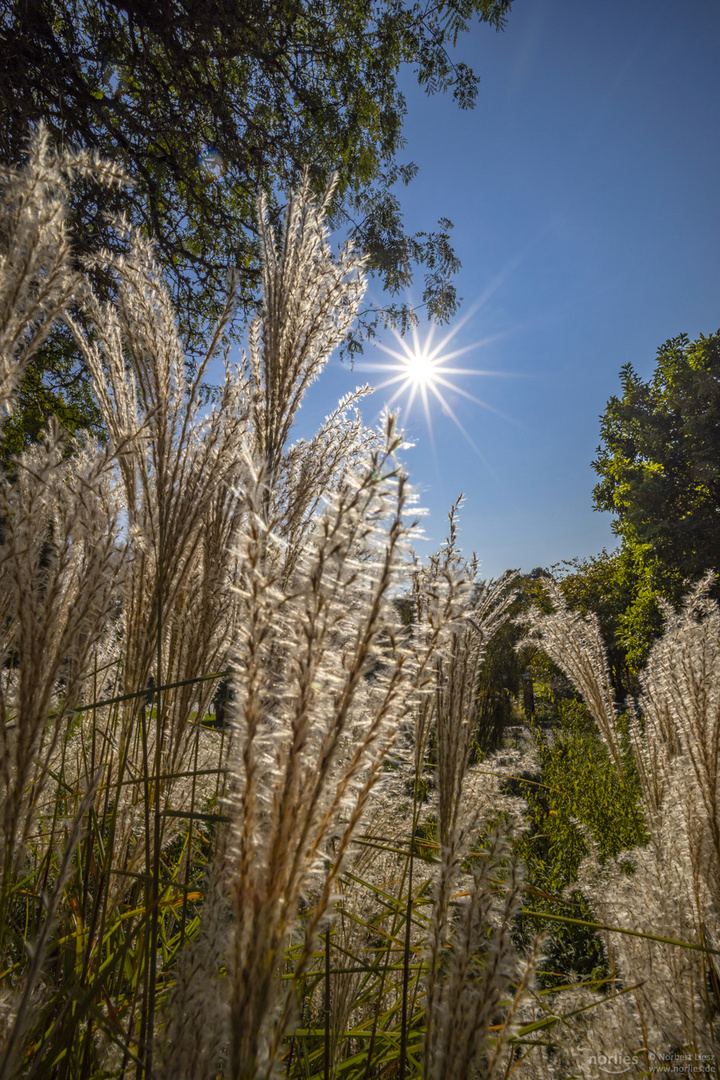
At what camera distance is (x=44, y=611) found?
108 cm

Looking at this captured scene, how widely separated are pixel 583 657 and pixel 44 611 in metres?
2.50

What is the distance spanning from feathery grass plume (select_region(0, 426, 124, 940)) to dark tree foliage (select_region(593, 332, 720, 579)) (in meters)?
15.4

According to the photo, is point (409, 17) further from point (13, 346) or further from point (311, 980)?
point (311, 980)

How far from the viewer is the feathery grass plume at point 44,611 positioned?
100cm

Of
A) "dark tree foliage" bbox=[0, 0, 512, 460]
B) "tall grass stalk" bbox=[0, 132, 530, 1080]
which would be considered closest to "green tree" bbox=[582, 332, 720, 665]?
"dark tree foliage" bbox=[0, 0, 512, 460]

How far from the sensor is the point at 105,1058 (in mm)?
1147

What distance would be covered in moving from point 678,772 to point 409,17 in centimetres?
751

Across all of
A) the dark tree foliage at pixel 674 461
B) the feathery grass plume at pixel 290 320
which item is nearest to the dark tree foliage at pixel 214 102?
the feathery grass plume at pixel 290 320

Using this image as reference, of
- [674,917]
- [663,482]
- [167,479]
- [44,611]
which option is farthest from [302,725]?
[663,482]

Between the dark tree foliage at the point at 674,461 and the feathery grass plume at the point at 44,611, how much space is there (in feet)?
50.4

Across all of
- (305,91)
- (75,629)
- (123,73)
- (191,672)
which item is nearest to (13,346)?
(75,629)

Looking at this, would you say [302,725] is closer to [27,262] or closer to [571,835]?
[27,262]

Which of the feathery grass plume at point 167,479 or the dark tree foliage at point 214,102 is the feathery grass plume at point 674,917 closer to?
the feathery grass plume at point 167,479

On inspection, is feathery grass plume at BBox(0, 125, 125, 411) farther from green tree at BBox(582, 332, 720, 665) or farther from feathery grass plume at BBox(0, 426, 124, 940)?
green tree at BBox(582, 332, 720, 665)
